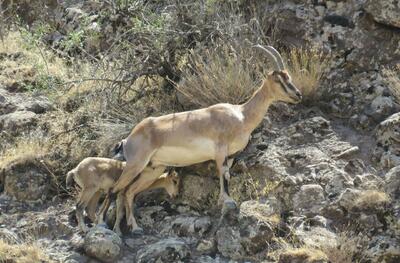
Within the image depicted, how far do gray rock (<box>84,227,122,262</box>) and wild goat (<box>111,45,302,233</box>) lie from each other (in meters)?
0.64

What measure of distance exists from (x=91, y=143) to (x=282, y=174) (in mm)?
3261

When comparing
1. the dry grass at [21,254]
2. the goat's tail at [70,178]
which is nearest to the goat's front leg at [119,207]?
the goat's tail at [70,178]

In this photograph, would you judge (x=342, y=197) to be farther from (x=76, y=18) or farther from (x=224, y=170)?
(x=76, y=18)

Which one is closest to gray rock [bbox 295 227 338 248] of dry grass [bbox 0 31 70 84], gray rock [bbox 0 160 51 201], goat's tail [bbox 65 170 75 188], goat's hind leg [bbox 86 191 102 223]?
goat's hind leg [bbox 86 191 102 223]

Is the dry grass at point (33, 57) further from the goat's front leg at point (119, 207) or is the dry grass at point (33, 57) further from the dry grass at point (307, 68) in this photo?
the dry grass at point (307, 68)

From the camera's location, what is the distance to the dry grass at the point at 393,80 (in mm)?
11633

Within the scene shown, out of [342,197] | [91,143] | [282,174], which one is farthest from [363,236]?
[91,143]

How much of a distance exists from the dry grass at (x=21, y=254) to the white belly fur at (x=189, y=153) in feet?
6.26

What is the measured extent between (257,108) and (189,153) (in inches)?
42.3

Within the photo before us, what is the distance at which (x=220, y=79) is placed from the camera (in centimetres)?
1198

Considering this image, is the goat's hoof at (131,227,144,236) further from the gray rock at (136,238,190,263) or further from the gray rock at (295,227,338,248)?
the gray rock at (295,227,338,248)

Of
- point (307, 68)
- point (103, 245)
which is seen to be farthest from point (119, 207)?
point (307, 68)

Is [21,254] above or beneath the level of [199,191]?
beneath

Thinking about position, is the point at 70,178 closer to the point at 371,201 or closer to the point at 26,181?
the point at 26,181
